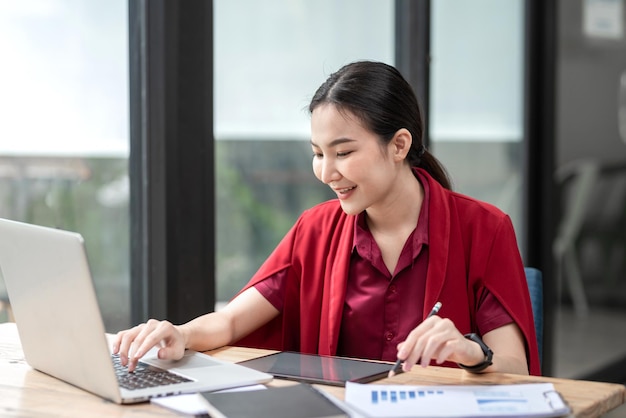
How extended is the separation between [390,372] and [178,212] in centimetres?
91

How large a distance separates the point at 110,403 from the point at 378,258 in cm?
73

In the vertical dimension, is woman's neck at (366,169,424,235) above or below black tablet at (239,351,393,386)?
above

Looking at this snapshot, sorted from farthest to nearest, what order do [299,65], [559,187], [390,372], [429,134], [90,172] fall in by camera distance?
[559,187]
[429,134]
[299,65]
[90,172]
[390,372]

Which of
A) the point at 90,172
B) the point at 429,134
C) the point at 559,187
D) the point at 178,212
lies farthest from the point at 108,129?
the point at 559,187

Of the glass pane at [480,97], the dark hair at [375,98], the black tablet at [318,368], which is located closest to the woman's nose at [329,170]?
the dark hair at [375,98]

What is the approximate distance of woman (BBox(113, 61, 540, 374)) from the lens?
5.93 ft

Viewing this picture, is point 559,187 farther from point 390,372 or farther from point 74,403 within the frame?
point 74,403

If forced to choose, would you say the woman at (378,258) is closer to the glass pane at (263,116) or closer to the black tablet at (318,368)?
the black tablet at (318,368)

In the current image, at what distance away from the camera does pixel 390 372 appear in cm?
148

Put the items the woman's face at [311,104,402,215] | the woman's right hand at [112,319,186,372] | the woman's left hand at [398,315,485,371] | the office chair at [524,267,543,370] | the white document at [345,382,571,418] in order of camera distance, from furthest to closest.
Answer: the office chair at [524,267,543,370]
the woman's face at [311,104,402,215]
the woman's right hand at [112,319,186,372]
the woman's left hand at [398,315,485,371]
the white document at [345,382,571,418]

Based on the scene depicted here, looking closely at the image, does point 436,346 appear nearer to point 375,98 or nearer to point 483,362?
point 483,362

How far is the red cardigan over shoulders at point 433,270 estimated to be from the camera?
1837 millimetres

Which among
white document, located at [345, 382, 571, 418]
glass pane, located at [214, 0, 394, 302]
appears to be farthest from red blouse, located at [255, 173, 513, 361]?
glass pane, located at [214, 0, 394, 302]

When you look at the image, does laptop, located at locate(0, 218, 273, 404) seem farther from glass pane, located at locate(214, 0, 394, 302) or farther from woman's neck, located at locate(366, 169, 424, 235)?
glass pane, located at locate(214, 0, 394, 302)
